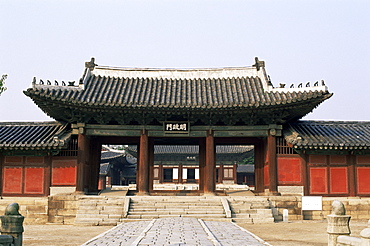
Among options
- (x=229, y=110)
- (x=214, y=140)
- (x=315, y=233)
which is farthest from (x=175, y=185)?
(x=315, y=233)

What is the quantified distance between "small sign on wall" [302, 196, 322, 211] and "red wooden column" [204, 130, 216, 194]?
4511 millimetres

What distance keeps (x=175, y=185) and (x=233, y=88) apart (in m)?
24.9

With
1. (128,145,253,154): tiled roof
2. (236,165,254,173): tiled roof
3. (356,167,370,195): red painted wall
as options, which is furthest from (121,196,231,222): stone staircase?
(236,165,254,173): tiled roof

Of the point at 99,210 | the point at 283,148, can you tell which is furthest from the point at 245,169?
the point at 99,210

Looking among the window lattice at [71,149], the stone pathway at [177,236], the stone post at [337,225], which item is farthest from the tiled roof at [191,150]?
the stone post at [337,225]

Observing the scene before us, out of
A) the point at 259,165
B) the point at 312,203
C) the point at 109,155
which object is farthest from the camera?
the point at 109,155

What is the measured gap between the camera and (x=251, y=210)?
65.7 ft

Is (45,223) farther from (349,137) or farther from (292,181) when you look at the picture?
(349,137)

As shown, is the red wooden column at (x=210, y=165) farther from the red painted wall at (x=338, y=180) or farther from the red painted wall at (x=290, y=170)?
the red painted wall at (x=338, y=180)

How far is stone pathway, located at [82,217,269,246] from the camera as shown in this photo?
11.4 metres

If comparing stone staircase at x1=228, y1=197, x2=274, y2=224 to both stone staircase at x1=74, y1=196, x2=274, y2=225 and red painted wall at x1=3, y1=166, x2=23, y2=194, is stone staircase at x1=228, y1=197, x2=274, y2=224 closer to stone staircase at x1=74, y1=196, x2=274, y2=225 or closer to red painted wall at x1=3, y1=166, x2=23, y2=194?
stone staircase at x1=74, y1=196, x2=274, y2=225

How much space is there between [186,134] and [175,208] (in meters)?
4.42

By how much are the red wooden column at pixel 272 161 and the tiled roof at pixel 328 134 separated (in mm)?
773

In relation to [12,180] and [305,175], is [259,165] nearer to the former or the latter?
[305,175]
